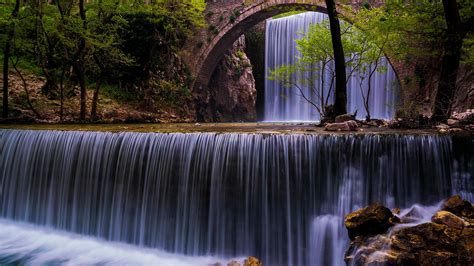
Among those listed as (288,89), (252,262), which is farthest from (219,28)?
(252,262)

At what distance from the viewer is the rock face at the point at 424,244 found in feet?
13.6

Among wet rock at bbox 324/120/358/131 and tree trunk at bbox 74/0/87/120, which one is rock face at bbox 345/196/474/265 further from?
tree trunk at bbox 74/0/87/120

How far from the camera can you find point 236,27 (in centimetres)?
1862

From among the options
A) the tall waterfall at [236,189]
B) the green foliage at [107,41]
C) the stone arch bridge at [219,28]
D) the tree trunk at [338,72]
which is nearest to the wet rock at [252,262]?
the tall waterfall at [236,189]

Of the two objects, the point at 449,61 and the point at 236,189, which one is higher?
the point at 449,61

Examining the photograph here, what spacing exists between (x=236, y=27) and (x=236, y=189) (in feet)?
44.9

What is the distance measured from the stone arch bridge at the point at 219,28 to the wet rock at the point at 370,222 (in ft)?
43.8

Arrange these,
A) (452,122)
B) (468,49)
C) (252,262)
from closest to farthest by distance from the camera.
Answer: (252,262), (452,122), (468,49)

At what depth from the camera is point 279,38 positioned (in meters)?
22.9

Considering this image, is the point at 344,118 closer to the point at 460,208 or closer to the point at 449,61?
the point at 449,61

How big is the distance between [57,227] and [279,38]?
17962mm

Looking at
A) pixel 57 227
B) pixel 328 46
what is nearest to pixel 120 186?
pixel 57 227

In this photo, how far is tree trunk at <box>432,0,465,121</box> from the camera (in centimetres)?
779

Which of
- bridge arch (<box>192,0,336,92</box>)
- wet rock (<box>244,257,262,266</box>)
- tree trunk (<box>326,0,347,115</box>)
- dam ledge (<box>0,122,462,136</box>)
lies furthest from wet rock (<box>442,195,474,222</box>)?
bridge arch (<box>192,0,336,92</box>)
